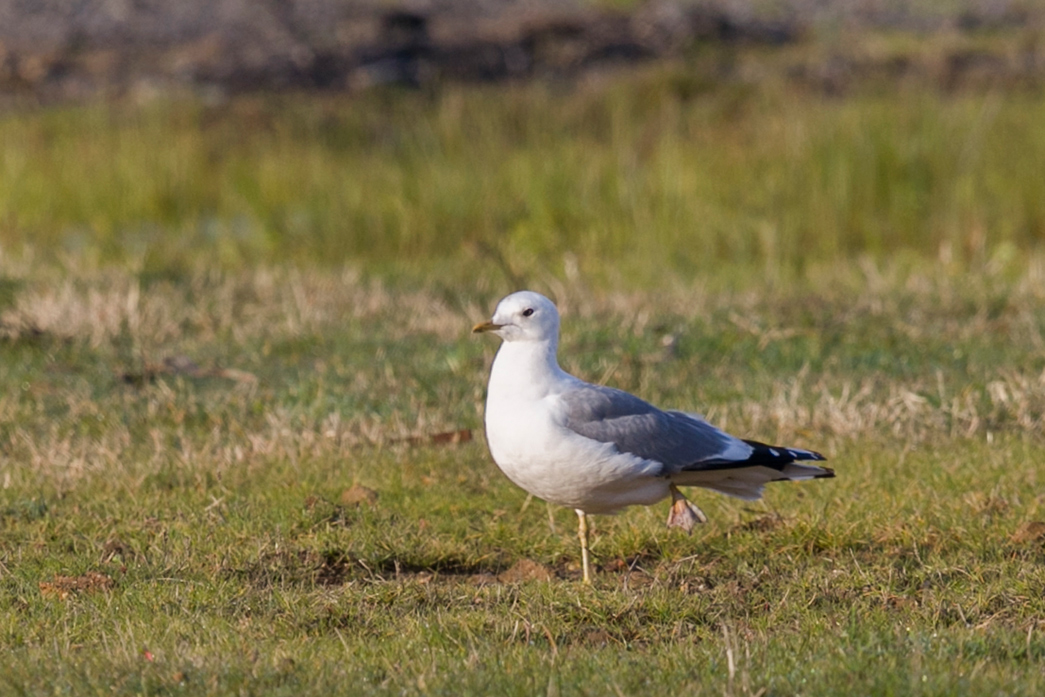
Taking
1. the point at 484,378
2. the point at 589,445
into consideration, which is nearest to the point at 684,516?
the point at 589,445

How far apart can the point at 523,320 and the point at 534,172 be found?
8.00 m

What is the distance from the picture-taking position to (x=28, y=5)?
2431 cm

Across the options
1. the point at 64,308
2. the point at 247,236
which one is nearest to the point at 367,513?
the point at 64,308

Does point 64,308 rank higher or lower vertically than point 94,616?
higher

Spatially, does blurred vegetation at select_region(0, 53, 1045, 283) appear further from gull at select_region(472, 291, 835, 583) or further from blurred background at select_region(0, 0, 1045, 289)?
gull at select_region(472, 291, 835, 583)

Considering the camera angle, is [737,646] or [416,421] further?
[416,421]

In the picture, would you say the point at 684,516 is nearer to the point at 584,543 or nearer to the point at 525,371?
the point at 584,543

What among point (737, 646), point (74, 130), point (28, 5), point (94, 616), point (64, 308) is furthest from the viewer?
point (28, 5)

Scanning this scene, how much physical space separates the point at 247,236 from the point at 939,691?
9883 mm

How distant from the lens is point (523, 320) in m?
5.00

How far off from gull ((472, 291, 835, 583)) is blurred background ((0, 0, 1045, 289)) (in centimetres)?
501

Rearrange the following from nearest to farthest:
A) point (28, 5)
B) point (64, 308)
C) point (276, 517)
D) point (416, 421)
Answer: point (276, 517) < point (416, 421) < point (64, 308) < point (28, 5)

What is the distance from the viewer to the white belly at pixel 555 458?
475cm

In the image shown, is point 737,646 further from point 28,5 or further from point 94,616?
point 28,5
